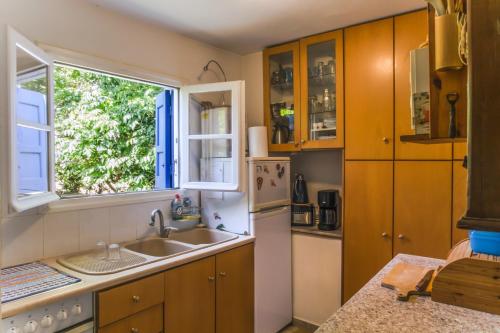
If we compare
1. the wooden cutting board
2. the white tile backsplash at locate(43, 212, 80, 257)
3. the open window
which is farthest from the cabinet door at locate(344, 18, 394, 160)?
the white tile backsplash at locate(43, 212, 80, 257)

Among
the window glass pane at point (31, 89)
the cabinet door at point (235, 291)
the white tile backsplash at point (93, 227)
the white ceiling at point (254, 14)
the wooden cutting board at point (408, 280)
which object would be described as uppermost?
the white ceiling at point (254, 14)

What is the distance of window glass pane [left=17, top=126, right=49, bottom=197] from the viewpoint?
1.60 meters

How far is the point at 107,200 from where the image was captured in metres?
2.11

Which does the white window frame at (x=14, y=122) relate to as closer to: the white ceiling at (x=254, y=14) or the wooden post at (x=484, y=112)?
the white ceiling at (x=254, y=14)

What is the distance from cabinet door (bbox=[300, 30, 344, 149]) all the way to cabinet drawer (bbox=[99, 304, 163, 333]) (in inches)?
67.6

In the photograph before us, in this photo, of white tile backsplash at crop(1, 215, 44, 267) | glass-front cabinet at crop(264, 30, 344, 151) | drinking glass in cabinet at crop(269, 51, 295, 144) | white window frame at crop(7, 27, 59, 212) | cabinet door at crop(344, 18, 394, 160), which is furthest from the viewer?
drinking glass in cabinet at crop(269, 51, 295, 144)

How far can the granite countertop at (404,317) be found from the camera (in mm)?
957

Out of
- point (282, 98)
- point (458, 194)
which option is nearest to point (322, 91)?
point (282, 98)

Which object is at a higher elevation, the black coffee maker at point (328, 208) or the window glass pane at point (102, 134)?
the window glass pane at point (102, 134)

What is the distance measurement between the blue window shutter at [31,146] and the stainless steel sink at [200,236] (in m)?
0.98

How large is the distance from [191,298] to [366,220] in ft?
4.56

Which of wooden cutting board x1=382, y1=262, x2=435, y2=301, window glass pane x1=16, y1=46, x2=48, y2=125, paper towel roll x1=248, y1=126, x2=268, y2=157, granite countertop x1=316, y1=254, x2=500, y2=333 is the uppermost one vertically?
window glass pane x1=16, y1=46, x2=48, y2=125

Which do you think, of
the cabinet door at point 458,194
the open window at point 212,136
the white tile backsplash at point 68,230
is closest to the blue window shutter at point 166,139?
the open window at point 212,136

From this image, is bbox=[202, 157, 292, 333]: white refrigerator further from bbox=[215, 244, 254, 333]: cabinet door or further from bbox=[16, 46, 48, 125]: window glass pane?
bbox=[16, 46, 48, 125]: window glass pane
